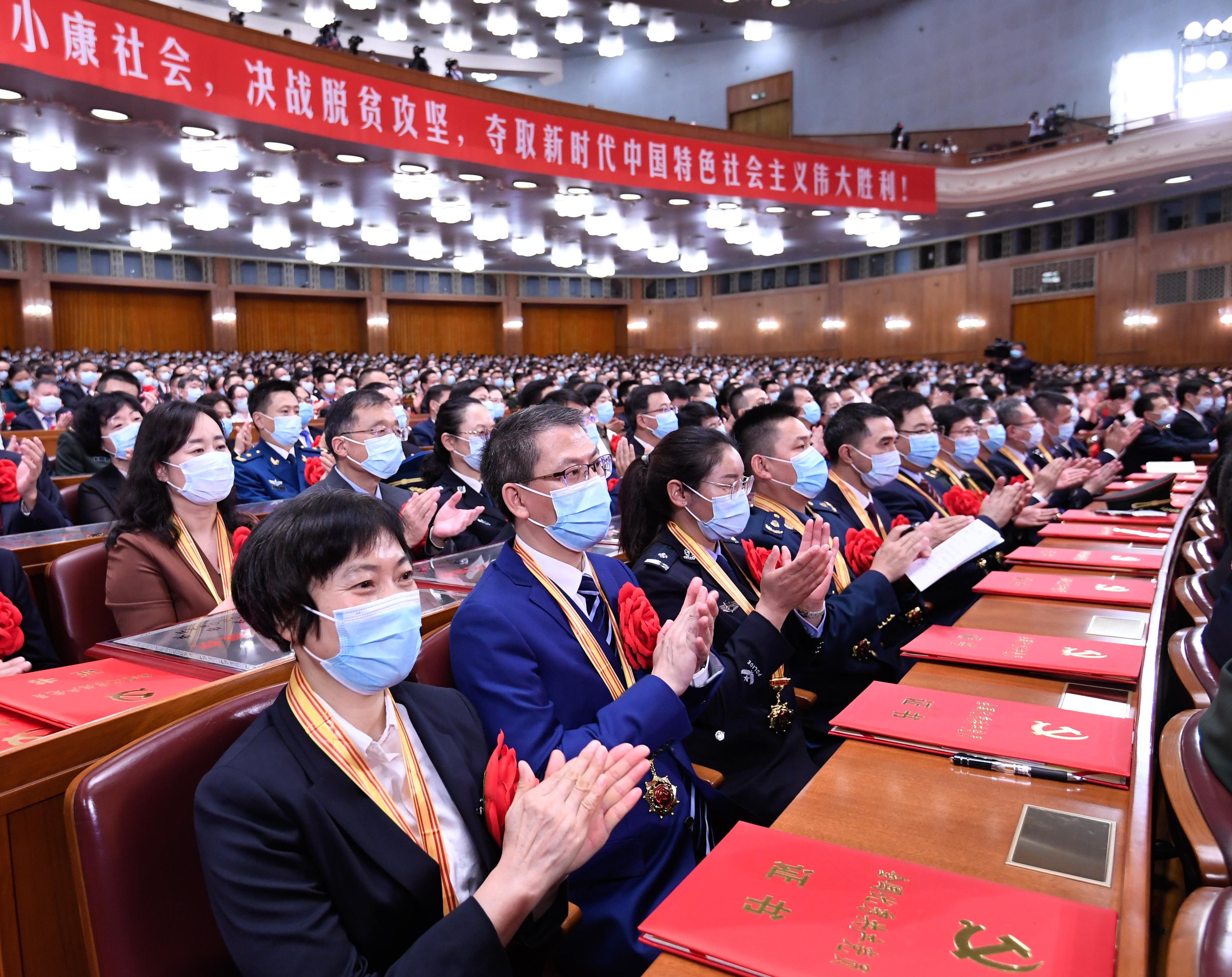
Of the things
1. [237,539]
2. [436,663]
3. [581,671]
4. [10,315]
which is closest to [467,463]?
[237,539]

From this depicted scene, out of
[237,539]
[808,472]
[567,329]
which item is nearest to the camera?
[237,539]

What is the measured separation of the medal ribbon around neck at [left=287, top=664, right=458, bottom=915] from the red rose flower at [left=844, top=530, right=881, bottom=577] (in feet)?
6.03

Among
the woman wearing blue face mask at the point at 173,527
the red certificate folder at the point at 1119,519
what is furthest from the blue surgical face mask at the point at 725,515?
the red certificate folder at the point at 1119,519

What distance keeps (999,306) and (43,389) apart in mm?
18609

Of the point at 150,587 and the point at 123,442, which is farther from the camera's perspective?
the point at 123,442

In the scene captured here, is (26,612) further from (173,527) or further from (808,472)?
(808,472)

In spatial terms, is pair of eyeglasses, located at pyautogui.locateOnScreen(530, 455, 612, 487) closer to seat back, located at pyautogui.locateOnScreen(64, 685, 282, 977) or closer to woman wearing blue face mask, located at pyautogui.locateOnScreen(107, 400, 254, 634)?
seat back, located at pyautogui.locateOnScreen(64, 685, 282, 977)

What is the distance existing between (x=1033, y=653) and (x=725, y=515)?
80 centimetres

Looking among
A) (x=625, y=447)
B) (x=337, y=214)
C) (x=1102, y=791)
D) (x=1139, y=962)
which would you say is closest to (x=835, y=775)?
(x=1102, y=791)

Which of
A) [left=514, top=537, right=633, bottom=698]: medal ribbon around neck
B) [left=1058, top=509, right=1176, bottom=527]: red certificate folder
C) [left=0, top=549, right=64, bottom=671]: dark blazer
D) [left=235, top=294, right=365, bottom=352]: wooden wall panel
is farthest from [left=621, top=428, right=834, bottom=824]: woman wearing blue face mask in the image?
[left=235, top=294, right=365, bottom=352]: wooden wall panel

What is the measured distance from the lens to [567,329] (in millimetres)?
28547

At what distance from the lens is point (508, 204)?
13.4 meters

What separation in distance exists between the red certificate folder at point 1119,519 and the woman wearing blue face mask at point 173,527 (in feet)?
11.3

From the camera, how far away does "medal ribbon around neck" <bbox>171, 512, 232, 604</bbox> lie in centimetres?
256
